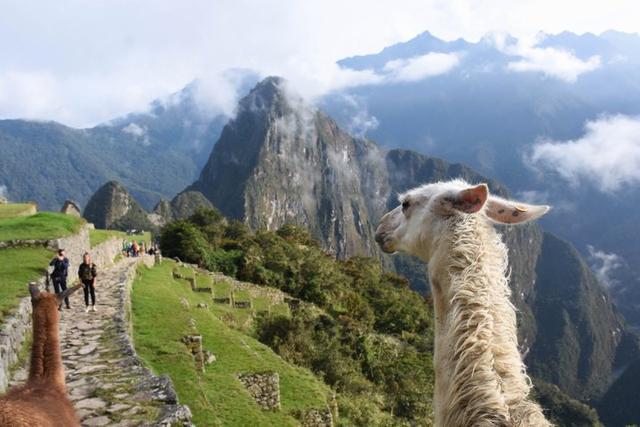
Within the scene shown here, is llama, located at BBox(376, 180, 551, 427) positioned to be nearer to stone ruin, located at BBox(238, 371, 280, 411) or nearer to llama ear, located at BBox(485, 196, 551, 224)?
llama ear, located at BBox(485, 196, 551, 224)

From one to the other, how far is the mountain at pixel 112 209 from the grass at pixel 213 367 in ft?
164

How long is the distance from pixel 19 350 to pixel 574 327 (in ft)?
411

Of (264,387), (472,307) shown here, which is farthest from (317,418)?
(472,307)

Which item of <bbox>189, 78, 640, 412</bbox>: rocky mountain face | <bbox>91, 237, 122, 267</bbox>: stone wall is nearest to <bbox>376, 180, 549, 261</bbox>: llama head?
<bbox>91, 237, 122, 267</bbox>: stone wall

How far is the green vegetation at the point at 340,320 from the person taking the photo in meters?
13.9

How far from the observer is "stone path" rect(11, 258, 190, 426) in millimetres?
4566

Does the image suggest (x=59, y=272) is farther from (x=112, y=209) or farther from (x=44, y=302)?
(x=112, y=209)

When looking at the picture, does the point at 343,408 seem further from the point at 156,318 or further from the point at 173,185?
the point at 173,185

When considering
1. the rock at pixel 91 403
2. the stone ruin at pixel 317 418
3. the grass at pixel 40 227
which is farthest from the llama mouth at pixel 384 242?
the grass at pixel 40 227

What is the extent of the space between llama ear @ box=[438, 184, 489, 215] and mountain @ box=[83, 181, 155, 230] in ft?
193

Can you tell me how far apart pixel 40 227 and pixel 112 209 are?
5104 cm

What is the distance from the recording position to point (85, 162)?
136m

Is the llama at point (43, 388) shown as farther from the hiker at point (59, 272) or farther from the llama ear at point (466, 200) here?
the hiker at point (59, 272)

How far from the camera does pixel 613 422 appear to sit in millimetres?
66188
